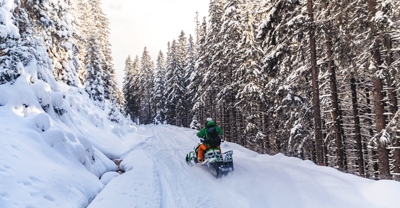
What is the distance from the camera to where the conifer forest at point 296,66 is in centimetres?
864

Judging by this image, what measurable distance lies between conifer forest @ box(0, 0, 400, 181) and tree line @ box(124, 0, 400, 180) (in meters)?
0.06

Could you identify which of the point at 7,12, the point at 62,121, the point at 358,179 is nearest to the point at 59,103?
the point at 62,121

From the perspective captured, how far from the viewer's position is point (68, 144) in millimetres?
6785

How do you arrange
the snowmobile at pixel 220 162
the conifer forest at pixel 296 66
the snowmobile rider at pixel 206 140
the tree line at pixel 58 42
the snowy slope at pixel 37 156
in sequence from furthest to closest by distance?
the snowmobile rider at pixel 206 140 < the conifer forest at pixel 296 66 < the snowmobile at pixel 220 162 < the tree line at pixel 58 42 < the snowy slope at pixel 37 156

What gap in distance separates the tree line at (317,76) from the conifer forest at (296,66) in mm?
60

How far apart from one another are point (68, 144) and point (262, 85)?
56.4ft

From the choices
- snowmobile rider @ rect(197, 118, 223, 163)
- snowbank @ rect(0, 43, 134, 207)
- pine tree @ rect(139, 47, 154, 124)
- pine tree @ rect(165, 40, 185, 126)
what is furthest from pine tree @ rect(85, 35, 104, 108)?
snowmobile rider @ rect(197, 118, 223, 163)

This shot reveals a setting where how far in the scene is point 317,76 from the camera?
11156 mm

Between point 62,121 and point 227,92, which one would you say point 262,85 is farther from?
point 62,121

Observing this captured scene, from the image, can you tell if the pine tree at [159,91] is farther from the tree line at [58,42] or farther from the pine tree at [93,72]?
the pine tree at [93,72]

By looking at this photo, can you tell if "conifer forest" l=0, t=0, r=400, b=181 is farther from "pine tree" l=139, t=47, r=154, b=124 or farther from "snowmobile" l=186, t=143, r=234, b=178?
"pine tree" l=139, t=47, r=154, b=124

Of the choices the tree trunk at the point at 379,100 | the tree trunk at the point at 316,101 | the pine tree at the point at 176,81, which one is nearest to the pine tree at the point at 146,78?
the pine tree at the point at 176,81

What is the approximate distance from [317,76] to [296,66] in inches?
213

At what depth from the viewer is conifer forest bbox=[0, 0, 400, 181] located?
8.64 meters
